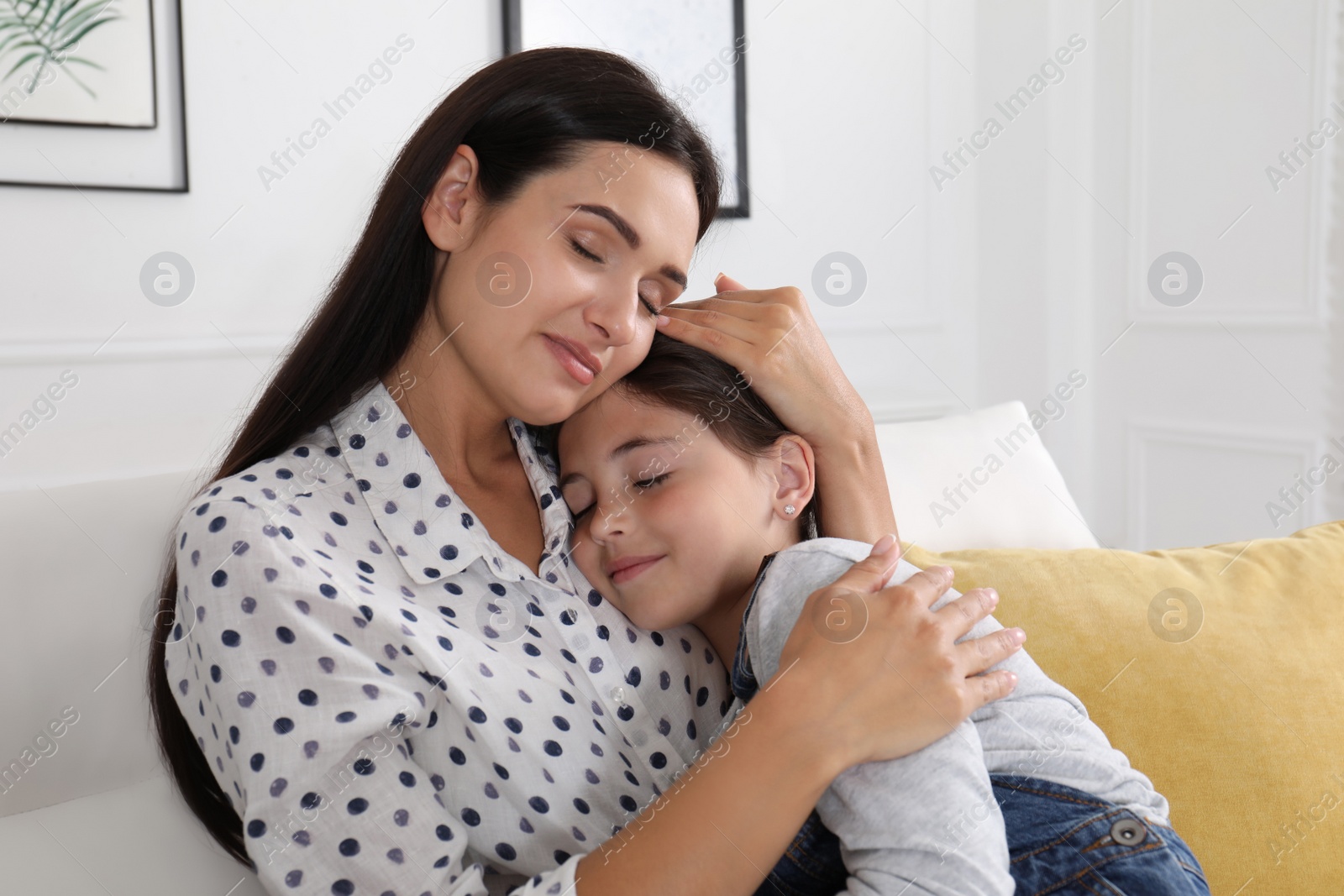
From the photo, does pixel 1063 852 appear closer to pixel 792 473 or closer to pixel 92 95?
pixel 792 473

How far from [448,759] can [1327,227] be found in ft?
9.04

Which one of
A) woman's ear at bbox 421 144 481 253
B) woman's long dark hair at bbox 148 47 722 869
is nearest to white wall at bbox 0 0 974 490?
woman's long dark hair at bbox 148 47 722 869

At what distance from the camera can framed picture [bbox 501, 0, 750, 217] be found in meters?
2.45

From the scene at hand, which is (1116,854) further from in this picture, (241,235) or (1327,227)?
(1327,227)

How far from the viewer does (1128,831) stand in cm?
101

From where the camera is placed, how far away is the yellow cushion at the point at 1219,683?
1249 millimetres

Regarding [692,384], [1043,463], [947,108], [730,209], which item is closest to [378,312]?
[692,384]

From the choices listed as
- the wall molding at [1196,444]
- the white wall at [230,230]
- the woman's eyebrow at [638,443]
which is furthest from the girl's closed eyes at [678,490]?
the wall molding at [1196,444]

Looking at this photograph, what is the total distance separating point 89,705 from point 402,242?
664 millimetres

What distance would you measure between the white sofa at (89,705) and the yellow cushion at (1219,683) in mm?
982

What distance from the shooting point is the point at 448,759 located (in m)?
1.03

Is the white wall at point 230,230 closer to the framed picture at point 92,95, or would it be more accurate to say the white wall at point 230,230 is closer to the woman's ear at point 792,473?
the framed picture at point 92,95

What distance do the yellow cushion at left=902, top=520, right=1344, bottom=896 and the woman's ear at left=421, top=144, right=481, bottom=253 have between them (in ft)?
2.44

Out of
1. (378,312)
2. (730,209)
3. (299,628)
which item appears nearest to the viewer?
(299,628)
